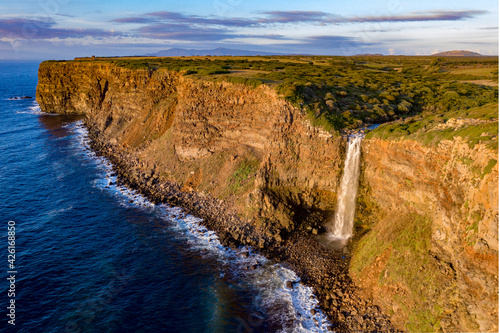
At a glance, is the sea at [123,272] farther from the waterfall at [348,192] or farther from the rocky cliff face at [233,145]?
the waterfall at [348,192]

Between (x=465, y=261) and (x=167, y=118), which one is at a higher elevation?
(x=167, y=118)

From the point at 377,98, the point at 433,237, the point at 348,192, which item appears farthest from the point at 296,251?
the point at 377,98

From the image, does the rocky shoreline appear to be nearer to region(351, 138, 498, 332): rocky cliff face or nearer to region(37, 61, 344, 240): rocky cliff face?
region(37, 61, 344, 240): rocky cliff face

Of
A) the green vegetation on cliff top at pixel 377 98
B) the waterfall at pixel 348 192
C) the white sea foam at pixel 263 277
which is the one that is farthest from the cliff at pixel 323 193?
the green vegetation on cliff top at pixel 377 98

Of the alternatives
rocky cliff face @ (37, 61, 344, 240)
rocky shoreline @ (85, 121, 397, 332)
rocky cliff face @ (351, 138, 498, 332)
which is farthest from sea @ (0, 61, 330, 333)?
rocky cliff face @ (351, 138, 498, 332)

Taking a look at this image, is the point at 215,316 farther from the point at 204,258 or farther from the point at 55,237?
the point at 55,237

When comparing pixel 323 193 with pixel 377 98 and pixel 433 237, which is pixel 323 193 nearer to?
pixel 433 237

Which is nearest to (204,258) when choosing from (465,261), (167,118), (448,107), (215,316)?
(215,316)
